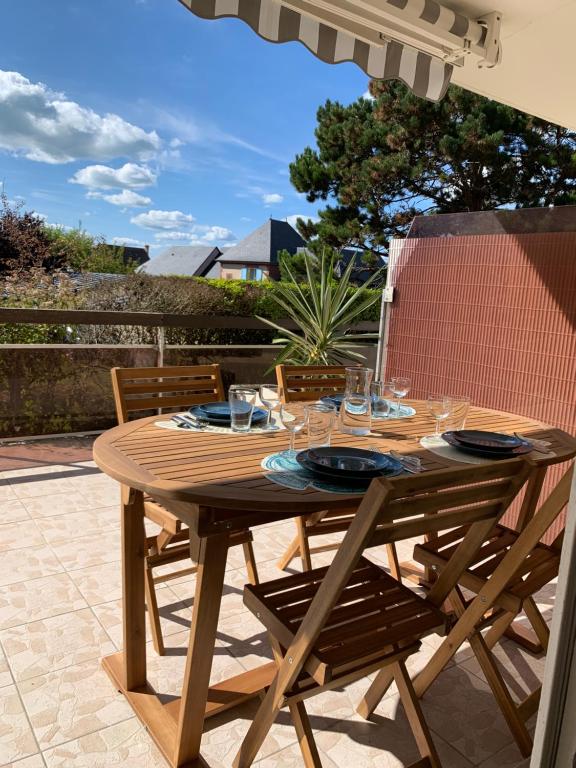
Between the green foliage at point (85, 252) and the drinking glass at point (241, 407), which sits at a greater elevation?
the green foliage at point (85, 252)

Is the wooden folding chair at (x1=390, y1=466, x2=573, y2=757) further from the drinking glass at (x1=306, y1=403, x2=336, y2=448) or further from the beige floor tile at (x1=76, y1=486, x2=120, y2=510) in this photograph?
the beige floor tile at (x1=76, y1=486, x2=120, y2=510)

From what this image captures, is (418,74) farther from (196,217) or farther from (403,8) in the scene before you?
(196,217)

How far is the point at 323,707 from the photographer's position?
6.23 ft

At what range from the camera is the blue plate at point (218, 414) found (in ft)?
7.00

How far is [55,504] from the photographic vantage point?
11.5 ft

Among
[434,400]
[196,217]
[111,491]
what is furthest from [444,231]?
[196,217]

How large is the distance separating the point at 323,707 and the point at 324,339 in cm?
386

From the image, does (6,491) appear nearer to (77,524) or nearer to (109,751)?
(77,524)

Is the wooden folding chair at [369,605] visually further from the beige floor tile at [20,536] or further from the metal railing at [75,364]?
the metal railing at [75,364]

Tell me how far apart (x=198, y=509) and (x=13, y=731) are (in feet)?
3.25

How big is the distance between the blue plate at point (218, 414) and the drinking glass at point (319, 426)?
0.36 meters

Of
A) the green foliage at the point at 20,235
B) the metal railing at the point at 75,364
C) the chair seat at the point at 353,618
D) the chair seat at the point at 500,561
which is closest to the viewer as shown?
the chair seat at the point at 353,618

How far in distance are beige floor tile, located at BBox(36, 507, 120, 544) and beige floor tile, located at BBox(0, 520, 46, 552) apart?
0.04 metres

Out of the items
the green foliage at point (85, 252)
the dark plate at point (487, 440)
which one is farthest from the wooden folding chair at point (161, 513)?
the green foliage at point (85, 252)
